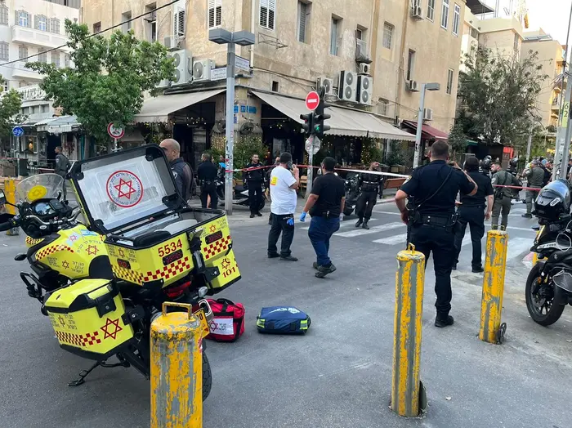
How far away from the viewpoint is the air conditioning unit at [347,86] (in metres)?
19.4

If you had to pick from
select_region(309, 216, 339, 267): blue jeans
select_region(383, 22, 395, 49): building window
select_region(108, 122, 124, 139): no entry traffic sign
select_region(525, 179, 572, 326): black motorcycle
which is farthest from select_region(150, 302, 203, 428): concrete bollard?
select_region(383, 22, 395, 49): building window

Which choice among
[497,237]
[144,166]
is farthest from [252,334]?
[497,237]

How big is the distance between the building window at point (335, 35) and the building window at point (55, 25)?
37978 mm

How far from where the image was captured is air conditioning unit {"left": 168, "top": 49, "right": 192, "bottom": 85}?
16766mm

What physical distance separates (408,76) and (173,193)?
23.1m

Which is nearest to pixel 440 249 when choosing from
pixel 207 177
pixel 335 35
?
pixel 207 177

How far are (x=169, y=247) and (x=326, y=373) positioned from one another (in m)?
1.64

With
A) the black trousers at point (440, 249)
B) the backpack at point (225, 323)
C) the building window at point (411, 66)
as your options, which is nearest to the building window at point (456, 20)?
the building window at point (411, 66)

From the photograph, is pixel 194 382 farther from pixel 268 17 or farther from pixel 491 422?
pixel 268 17

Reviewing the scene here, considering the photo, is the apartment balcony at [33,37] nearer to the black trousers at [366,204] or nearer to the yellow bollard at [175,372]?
the black trousers at [366,204]

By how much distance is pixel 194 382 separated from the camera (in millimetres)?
2166

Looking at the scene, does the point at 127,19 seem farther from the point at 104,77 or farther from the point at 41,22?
the point at 41,22

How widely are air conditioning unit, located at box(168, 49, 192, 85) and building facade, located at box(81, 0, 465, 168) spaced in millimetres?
36

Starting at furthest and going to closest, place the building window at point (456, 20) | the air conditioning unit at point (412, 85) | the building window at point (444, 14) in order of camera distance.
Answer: the building window at point (456, 20) → the building window at point (444, 14) → the air conditioning unit at point (412, 85)
